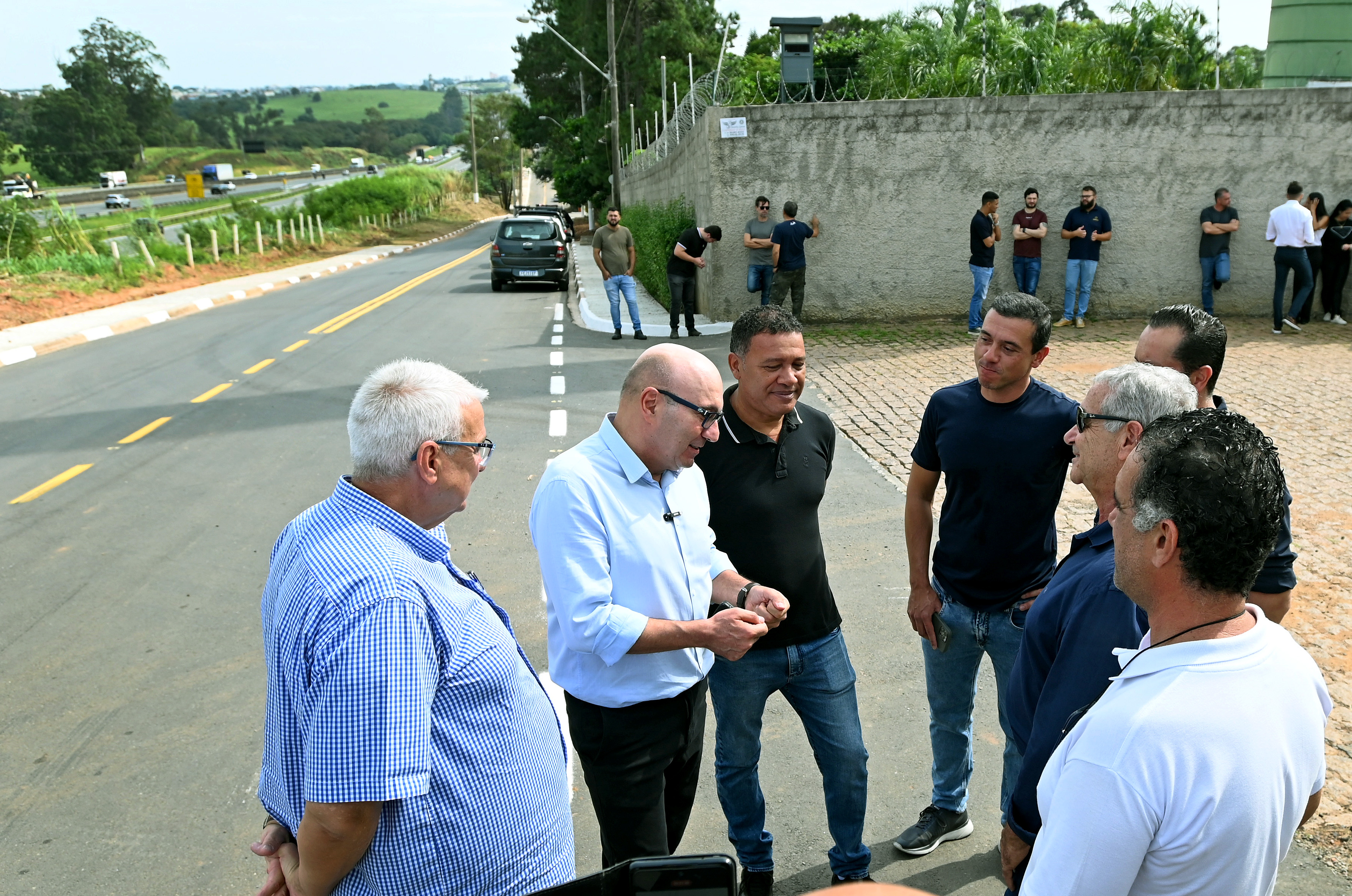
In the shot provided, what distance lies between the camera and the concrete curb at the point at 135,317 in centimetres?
1489

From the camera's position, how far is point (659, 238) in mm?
18109

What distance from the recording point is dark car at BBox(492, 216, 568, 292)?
2181cm

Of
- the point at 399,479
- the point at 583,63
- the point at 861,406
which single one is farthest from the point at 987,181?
the point at 583,63

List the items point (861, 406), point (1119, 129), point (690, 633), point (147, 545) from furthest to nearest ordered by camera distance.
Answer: point (1119, 129), point (861, 406), point (147, 545), point (690, 633)

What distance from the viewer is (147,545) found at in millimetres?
6711

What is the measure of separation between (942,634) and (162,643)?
4.20 m

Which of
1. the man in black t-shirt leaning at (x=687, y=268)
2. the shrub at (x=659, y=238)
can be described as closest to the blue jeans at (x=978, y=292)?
the man in black t-shirt leaning at (x=687, y=268)

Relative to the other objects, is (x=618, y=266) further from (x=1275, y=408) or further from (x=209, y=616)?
(x=209, y=616)

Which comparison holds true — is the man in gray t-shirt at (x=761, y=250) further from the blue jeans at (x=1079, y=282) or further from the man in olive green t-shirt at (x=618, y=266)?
the blue jeans at (x=1079, y=282)

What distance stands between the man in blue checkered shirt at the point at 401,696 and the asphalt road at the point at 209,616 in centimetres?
163

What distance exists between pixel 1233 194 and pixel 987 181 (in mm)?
3700

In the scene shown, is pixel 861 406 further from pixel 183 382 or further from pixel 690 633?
pixel 183 382

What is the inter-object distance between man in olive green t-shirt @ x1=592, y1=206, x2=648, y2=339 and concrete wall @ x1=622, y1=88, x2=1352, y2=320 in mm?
1314

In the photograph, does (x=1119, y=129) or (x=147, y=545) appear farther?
(x=1119, y=129)
